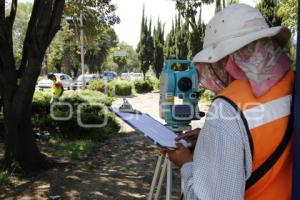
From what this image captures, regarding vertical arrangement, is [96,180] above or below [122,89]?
below

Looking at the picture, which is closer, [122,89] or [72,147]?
[72,147]

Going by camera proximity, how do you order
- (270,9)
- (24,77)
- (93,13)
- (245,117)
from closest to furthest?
(245,117) → (24,77) → (93,13) → (270,9)

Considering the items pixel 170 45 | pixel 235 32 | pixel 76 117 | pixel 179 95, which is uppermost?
pixel 170 45

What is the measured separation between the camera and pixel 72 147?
30.1 ft

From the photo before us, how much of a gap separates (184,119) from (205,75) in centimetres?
305

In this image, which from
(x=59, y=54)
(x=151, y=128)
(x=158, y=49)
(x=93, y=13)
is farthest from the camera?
(x=59, y=54)

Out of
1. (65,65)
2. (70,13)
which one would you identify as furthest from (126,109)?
(65,65)

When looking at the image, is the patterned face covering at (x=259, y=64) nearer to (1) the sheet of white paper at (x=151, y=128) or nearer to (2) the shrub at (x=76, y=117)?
(1) the sheet of white paper at (x=151, y=128)

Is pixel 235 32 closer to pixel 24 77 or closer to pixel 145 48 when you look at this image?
pixel 24 77

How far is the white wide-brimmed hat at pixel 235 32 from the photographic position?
1648 millimetres

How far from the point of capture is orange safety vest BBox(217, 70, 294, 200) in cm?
159

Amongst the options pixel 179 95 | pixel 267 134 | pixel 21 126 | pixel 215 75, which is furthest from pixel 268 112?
pixel 21 126

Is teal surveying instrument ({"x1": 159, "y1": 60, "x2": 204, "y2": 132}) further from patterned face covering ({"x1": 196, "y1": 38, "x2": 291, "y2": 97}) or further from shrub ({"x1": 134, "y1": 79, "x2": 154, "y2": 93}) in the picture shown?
shrub ({"x1": 134, "y1": 79, "x2": 154, "y2": 93})

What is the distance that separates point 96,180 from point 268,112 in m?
5.05
